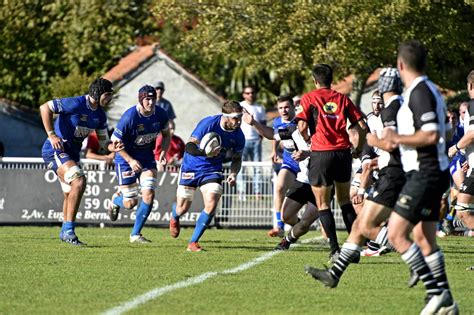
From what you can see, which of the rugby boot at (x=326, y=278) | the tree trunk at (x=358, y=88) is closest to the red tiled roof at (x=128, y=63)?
the tree trunk at (x=358, y=88)

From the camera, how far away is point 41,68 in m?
45.5

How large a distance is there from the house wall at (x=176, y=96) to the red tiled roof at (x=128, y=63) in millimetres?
332

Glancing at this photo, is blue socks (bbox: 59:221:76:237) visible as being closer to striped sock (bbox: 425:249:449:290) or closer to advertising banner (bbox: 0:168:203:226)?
advertising banner (bbox: 0:168:203:226)

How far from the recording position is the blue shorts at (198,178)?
15.9 meters

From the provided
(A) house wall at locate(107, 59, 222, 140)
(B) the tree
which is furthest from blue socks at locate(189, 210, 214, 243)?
(A) house wall at locate(107, 59, 222, 140)

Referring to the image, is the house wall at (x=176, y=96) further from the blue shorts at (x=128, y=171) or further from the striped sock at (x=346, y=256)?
the striped sock at (x=346, y=256)

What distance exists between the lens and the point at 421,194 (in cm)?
970

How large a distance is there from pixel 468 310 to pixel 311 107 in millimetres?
4559

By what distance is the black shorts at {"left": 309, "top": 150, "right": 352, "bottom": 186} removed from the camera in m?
14.0

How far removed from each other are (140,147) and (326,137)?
378 centimetres

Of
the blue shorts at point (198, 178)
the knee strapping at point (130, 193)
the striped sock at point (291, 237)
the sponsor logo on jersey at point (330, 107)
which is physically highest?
the sponsor logo on jersey at point (330, 107)

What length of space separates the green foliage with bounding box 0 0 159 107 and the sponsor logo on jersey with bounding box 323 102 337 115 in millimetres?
28824

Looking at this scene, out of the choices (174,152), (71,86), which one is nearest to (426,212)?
(174,152)

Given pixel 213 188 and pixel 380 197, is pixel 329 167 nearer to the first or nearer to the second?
pixel 213 188
